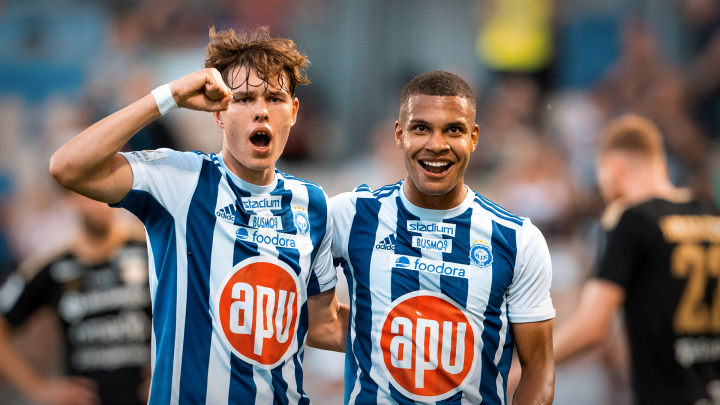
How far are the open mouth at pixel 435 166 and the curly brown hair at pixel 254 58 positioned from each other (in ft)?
2.31

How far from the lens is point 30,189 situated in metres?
8.38

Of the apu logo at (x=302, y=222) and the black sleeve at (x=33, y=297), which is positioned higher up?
the apu logo at (x=302, y=222)

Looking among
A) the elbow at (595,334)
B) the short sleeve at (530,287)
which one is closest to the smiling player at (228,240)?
the short sleeve at (530,287)

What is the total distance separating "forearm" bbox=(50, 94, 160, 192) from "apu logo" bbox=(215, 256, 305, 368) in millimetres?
709

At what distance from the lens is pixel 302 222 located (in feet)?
9.77

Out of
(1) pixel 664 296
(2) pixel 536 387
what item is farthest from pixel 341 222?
(1) pixel 664 296

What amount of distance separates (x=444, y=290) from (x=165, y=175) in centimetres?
130

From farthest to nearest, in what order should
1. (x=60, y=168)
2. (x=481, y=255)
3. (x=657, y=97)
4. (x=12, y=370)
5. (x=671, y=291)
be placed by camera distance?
(x=657, y=97) → (x=12, y=370) → (x=671, y=291) → (x=481, y=255) → (x=60, y=168)

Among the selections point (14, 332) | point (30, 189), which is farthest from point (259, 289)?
point (30, 189)

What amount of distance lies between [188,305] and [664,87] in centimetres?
725

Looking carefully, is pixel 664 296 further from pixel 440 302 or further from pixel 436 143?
pixel 436 143

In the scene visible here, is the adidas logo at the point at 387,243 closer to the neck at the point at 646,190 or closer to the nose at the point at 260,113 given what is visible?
the nose at the point at 260,113

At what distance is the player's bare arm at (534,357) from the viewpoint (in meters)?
2.86

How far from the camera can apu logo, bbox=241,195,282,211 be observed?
289 centimetres
